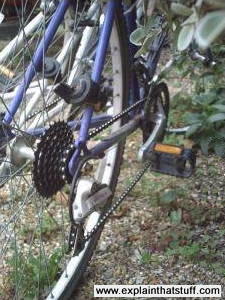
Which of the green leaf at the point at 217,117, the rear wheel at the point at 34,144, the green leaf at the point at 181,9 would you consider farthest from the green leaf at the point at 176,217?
the green leaf at the point at 181,9

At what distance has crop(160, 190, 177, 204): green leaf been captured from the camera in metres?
2.42

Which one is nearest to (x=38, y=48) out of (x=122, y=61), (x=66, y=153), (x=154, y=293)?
(x=66, y=153)

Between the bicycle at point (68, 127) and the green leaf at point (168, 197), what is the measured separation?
16 centimetres

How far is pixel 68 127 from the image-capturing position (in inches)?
66.2

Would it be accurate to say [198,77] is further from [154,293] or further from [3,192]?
[154,293]

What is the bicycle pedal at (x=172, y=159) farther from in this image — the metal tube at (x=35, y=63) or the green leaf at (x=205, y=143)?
the metal tube at (x=35, y=63)

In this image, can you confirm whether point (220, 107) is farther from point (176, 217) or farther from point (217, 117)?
point (176, 217)

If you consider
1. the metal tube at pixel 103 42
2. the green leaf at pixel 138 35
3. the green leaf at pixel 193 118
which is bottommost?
the green leaf at pixel 193 118

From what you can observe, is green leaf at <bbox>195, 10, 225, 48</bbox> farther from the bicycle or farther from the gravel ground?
the gravel ground

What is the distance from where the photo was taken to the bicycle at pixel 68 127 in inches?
64.6

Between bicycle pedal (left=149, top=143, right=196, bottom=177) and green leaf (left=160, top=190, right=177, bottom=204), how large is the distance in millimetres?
162

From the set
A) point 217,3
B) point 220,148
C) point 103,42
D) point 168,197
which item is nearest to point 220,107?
point 220,148

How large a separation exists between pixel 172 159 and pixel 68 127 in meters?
0.72

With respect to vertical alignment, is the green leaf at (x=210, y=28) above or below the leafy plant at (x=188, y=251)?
above
